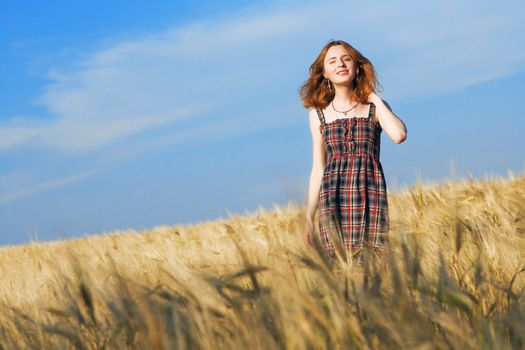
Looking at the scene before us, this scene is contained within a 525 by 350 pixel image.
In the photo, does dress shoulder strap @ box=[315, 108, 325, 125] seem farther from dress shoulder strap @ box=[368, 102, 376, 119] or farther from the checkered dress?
dress shoulder strap @ box=[368, 102, 376, 119]

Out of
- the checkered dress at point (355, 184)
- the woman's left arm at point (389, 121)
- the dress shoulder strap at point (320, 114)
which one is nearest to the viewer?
the woman's left arm at point (389, 121)

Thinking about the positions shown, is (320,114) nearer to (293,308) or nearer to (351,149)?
(351,149)

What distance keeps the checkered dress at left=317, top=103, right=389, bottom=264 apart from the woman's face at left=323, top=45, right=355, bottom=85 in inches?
7.6

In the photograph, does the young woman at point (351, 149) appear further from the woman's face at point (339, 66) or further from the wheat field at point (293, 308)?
the wheat field at point (293, 308)

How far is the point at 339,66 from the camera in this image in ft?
12.7

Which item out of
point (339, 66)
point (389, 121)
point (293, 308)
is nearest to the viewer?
point (293, 308)

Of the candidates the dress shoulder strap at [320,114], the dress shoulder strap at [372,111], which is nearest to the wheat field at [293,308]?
the dress shoulder strap at [372,111]

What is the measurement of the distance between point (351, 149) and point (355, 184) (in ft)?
0.59

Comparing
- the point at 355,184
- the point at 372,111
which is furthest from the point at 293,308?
the point at 372,111

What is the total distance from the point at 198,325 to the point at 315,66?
278 centimetres

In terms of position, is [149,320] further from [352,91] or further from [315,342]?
[352,91]

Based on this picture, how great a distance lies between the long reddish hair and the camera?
3902 millimetres

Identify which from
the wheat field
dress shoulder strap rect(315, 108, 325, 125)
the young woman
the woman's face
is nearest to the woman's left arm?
the young woman

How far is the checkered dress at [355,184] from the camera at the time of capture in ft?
12.4
